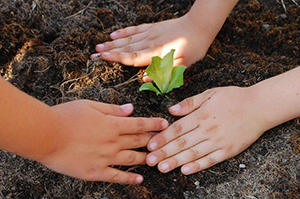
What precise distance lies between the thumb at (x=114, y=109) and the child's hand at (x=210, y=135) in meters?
0.13

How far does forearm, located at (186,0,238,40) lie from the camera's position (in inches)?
64.7

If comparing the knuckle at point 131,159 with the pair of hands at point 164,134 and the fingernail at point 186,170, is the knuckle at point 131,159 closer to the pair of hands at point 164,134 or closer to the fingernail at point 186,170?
the pair of hands at point 164,134

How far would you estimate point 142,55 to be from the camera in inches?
65.2

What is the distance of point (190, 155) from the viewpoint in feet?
4.64

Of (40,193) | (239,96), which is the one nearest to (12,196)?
(40,193)

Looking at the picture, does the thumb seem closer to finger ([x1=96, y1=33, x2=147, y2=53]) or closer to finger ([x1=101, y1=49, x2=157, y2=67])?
finger ([x1=101, y1=49, x2=157, y2=67])

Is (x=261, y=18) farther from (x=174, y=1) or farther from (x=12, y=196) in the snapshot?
(x=12, y=196)

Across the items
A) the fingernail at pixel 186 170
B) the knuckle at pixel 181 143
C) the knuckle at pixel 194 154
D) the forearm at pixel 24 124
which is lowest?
the fingernail at pixel 186 170

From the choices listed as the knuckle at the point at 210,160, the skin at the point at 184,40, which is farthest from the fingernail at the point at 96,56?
the knuckle at the point at 210,160

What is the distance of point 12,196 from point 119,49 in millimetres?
693

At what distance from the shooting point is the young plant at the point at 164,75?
1522 millimetres

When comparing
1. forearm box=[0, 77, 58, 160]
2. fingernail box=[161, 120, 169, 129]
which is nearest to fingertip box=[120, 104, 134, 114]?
fingernail box=[161, 120, 169, 129]

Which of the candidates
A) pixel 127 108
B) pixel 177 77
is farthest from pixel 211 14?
pixel 127 108

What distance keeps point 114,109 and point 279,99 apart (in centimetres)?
55
